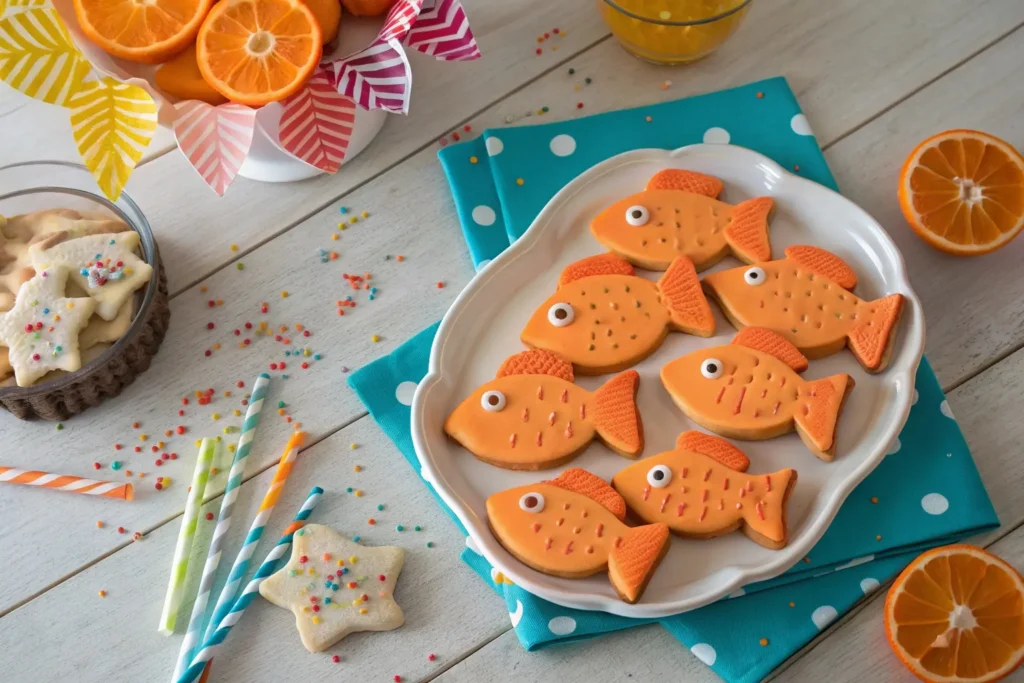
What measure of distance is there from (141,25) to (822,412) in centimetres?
89

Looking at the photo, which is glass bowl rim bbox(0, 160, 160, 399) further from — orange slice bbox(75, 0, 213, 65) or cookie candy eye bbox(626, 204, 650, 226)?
cookie candy eye bbox(626, 204, 650, 226)

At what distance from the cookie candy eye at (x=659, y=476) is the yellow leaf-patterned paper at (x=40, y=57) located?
767 mm

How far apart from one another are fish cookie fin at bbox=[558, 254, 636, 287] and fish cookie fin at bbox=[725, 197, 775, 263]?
0.13 m

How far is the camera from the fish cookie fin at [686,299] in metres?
1.12

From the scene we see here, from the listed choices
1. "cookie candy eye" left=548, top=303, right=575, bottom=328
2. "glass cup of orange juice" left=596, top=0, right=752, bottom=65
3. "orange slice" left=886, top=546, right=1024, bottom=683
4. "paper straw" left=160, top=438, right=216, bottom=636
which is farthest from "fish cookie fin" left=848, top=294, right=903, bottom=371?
"paper straw" left=160, top=438, right=216, bottom=636

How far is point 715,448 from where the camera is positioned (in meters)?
1.05

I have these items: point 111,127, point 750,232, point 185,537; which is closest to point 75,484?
point 185,537

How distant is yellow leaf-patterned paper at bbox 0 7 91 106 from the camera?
103 cm

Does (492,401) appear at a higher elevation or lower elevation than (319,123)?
lower

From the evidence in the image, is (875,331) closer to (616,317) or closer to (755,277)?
(755,277)

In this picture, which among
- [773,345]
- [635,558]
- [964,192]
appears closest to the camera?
[635,558]

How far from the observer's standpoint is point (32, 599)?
3.59 feet

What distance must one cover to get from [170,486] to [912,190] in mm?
987

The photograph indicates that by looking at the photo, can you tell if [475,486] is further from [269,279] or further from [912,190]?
[912,190]
